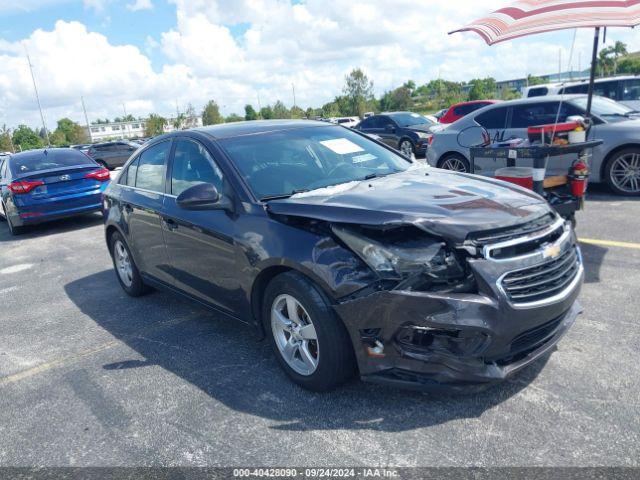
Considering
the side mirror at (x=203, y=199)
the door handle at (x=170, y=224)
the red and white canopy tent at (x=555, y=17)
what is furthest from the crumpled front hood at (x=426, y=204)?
the red and white canopy tent at (x=555, y=17)

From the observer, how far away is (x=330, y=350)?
301 cm

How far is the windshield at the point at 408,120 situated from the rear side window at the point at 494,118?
8064mm

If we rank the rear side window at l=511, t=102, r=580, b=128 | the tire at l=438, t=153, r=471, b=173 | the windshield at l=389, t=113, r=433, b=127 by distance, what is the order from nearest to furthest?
the rear side window at l=511, t=102, r=580, b=128 → the tire at l=438, t=153, r=471, b=173 → the windshield at l=389, t=113, r=433, b=127

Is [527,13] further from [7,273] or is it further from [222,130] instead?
[7,273]

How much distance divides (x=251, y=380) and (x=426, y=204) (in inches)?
63.0

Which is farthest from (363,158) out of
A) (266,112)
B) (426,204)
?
(266,112)

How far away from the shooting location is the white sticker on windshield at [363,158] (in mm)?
4269

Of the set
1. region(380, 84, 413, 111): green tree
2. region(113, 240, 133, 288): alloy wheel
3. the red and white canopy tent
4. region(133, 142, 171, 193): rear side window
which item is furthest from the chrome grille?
region(380, 84, 413, 111): green tree

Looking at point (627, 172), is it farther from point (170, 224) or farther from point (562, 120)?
point (170, 224)

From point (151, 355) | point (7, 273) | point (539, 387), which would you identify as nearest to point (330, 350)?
point (539, 387)

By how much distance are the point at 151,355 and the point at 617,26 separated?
5.40m

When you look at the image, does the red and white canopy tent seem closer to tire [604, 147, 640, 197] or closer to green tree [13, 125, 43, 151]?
tire [604, 147, 640, 197]

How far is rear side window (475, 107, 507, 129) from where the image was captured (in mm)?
8945

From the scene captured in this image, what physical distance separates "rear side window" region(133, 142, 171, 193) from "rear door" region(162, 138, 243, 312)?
209 millimetres
